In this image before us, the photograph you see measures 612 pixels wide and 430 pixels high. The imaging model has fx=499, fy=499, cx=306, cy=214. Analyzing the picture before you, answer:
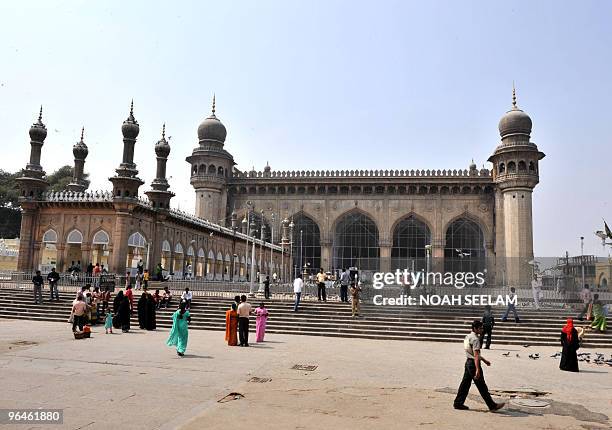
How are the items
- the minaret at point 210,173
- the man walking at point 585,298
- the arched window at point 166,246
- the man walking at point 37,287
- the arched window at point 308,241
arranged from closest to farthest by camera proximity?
the man walking at point 585,298 < the man walking at point 37,287 < the arched window at point 166,246 < the minaret at point 210,173 < the arched window at point 308,241

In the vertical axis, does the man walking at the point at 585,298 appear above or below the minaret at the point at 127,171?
below

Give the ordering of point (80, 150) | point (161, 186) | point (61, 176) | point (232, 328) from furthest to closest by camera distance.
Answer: point (61, 176) < point (80, 150) < point (161, 186) < point (232, 328)

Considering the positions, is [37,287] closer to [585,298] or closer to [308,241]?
[585,298]

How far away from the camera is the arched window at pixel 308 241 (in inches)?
1658

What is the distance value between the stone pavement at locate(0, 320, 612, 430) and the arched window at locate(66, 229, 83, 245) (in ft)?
32.3

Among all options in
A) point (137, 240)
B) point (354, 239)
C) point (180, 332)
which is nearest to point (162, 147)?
point (137, 240)

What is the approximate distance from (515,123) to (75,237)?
Answer: 3128 centimetres

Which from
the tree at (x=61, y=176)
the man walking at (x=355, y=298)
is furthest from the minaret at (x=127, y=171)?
the tree at (x=61, y=176)

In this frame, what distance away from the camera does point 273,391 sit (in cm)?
607

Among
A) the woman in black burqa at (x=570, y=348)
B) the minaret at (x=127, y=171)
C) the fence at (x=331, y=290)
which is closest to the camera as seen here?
the woman in black burqa at (x=570, y=348)

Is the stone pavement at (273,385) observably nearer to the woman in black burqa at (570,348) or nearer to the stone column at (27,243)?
the woman in black burqa at (570,348)

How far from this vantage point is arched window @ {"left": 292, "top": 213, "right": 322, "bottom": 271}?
138 feet

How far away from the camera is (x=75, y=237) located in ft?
65.3

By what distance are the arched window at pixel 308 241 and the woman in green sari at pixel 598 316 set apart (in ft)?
97.3
